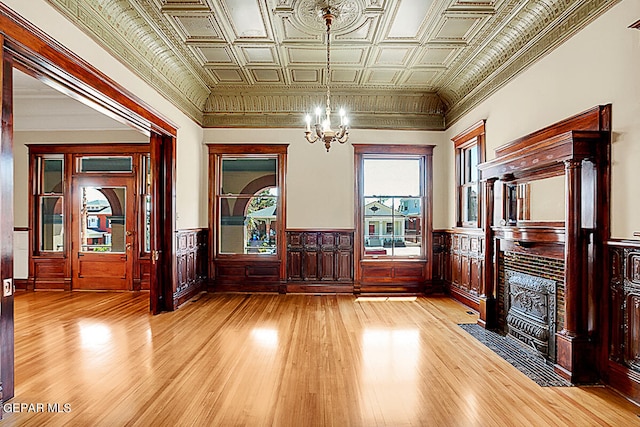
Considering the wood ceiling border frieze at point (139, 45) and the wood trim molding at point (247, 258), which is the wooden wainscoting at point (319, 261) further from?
the wood ceiling border frieze at point (139, 45)

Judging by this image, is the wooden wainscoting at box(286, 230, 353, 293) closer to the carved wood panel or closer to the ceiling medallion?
the ceiling medallion

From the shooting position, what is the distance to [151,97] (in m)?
5.24

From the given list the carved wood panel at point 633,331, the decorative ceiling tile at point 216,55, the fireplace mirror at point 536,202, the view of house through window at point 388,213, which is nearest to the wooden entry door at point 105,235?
the decorative ceiling tile at point 216,55

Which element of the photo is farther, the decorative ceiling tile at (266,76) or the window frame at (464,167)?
the decorative ceiling tile at (266,76)

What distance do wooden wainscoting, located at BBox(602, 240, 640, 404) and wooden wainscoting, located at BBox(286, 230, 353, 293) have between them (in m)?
4.44

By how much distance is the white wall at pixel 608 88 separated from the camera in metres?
3.05

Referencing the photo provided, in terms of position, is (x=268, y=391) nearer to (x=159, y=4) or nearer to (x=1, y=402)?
(x=1, y=402)

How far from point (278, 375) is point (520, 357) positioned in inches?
92.6

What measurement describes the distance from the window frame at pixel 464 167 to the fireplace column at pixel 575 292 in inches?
90.4

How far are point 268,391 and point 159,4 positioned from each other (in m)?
3.92

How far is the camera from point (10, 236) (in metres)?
2.90

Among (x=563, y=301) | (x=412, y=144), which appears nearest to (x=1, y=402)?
(x=563, y=301)

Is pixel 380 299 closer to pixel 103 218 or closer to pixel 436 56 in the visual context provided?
pixel 436 56

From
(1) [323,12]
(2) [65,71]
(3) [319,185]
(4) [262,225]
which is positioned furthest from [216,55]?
(4) [262,225]
